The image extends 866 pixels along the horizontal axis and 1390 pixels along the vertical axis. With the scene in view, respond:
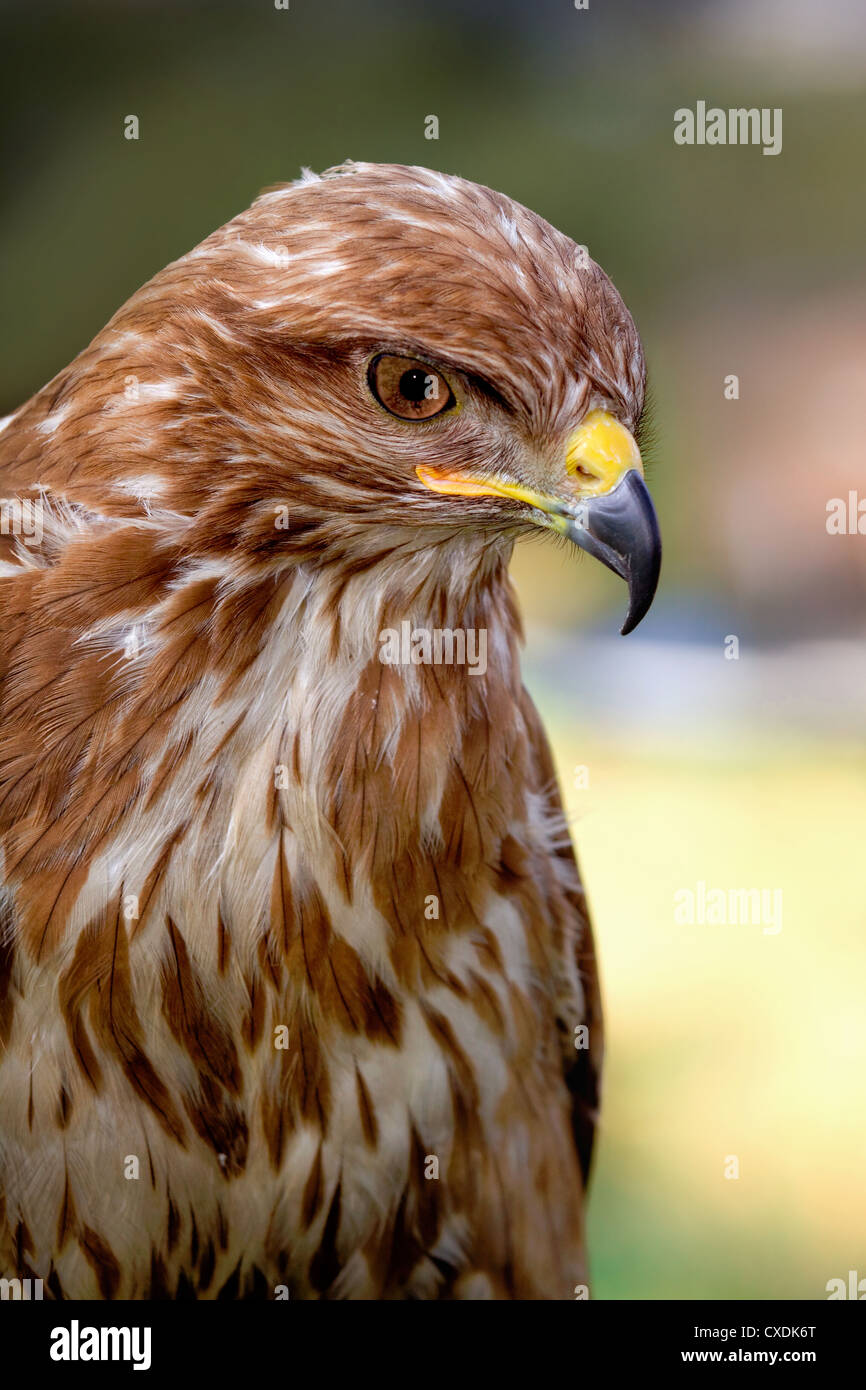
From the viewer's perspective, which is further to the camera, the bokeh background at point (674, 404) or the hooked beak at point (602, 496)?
the bokeh background at point (674, 404)

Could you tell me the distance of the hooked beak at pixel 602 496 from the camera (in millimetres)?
867

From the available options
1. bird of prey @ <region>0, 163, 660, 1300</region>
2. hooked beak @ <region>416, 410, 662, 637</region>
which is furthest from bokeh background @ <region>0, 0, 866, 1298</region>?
hooked beak @ <region>416, 410, 662, 637</region>

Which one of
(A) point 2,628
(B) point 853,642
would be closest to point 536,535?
(A) point 2,628

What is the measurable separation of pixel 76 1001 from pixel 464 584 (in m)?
0.45

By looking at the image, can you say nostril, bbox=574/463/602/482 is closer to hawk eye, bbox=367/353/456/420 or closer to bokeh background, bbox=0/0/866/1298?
hawk eye, bbox=367/353/456/420

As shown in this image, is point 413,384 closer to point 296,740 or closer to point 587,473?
point 587,473

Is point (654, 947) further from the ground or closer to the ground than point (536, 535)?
closer to the ground

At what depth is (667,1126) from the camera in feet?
6.51

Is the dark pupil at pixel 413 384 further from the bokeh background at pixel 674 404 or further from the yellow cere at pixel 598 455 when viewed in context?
the bokeh background at pixel 674 404

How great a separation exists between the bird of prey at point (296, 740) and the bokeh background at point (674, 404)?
0.36 meters

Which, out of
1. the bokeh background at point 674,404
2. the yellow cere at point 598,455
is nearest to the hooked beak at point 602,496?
the yellow cere at point 598,455

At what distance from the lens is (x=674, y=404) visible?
2.47 metres

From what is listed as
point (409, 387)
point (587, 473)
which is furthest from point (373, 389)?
point (587, 473)
